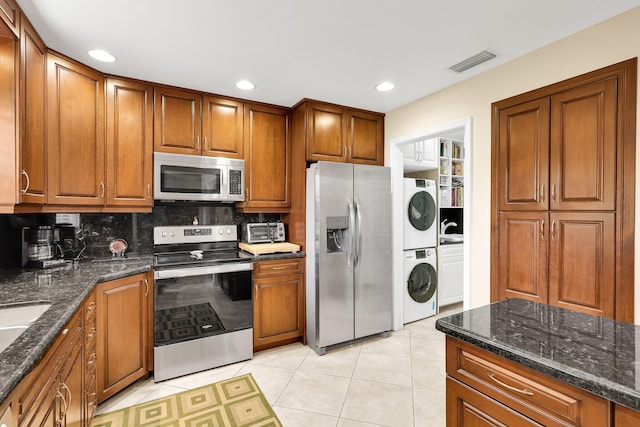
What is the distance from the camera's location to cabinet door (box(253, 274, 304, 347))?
2959mm

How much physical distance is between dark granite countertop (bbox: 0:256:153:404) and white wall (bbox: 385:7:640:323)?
8.47 feet

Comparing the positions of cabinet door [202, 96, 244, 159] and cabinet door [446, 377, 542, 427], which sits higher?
cabinet door [202, 96, 244, 159]

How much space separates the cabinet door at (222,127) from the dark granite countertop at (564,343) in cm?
242

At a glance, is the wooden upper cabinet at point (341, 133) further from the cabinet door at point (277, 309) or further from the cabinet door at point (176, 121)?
the cabinet door at point (277, 309)

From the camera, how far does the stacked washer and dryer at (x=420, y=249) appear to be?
376cm

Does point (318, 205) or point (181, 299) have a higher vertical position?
point (318, 205)

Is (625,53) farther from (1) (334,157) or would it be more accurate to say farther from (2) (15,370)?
(2) (15,370)

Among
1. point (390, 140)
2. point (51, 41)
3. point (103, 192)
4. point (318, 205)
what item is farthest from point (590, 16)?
point (103, 192)

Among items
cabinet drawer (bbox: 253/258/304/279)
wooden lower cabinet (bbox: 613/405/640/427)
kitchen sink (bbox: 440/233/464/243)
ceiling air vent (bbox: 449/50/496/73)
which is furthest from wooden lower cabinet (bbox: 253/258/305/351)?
wooden lower cabinet (bbox: 613/405/640/427)

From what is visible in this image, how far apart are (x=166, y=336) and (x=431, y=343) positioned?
8.10 feet

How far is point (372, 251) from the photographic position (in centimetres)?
324

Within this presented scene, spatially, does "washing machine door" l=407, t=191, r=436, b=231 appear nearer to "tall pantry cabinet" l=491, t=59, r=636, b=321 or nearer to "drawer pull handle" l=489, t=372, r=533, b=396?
"tall pantry cabinet" l=491, t=59, r=636, b=321

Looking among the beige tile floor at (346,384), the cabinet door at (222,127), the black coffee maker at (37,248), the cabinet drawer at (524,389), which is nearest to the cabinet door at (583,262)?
the beige tile floor at (346,384)

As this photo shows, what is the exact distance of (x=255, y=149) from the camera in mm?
3143
